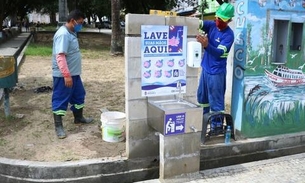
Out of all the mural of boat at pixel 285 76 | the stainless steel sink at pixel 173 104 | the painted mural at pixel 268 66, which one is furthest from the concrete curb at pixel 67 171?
the mural of boat at pixel 285 76

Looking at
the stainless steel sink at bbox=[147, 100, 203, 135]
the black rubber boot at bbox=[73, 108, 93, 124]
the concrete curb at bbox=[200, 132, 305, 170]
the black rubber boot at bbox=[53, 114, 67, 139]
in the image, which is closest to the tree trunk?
the black rubber boot at bbox=[73, 108, 93, 124]

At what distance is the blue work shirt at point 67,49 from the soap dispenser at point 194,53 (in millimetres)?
1622

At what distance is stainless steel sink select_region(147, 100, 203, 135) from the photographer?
3.53 meters

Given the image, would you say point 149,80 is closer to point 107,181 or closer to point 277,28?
point 107,181

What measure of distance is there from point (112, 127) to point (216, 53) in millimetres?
1677

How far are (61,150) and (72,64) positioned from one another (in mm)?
1222

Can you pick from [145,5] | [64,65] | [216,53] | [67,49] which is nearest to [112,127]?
[64,65]

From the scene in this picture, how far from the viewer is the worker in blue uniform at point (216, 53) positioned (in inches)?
169

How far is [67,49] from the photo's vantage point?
442 cm

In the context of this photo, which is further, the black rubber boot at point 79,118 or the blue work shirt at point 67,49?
the black rubber boot at point 79,118

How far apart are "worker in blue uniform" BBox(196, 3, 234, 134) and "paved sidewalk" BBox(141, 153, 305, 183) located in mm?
688

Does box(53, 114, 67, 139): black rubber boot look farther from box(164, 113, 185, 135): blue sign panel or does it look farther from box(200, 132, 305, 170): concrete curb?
box(200, 132, 305, 170): concrete curb

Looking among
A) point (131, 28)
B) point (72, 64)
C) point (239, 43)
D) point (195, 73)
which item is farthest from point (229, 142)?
point (72, 64)

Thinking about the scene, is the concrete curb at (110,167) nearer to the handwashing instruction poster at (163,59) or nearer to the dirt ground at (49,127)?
the dirt ground at (49,127)
